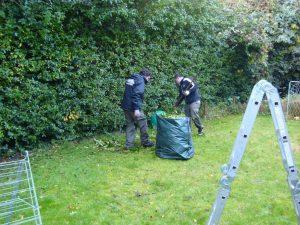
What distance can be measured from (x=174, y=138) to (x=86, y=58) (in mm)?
2922

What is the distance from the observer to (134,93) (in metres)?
8.38

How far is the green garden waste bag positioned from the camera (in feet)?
26.4

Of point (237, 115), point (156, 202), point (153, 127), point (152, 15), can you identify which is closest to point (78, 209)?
point (156, 202)

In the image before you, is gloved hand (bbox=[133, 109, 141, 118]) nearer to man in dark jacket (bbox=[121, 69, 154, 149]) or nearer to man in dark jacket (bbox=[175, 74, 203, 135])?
man in dark jacket (bbox=[121, 69, 154, 149])

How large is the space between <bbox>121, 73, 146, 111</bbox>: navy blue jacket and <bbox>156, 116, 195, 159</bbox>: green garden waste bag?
24.5 inches

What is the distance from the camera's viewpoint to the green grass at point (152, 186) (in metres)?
5.50

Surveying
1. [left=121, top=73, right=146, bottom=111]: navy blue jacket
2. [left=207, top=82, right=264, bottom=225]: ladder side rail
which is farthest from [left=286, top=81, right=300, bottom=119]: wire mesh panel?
[left=207, top=82, right=264, bottom=225]: ladder side rail

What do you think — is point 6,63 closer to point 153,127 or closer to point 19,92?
point 19,92

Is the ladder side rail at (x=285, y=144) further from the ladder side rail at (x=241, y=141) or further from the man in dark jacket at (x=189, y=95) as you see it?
the man in dark jacket at (x=189, y=95)

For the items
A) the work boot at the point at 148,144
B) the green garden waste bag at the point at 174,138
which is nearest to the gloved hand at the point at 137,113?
the green garden waste bag at the point at 174,138

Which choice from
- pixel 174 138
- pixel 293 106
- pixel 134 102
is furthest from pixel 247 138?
pixel 293 106

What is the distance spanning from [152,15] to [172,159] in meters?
4.22

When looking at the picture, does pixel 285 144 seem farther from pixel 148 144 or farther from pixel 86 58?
pixel 86 58

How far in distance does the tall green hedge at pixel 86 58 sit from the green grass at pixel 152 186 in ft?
2.49
